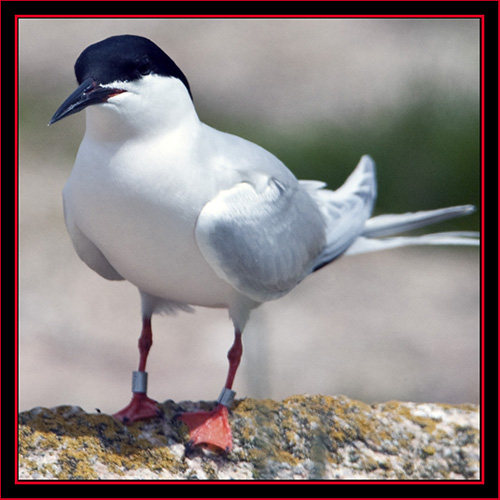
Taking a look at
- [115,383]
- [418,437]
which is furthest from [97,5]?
[115,383]

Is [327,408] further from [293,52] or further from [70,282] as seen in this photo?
[293,52]

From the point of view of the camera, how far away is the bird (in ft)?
10.9

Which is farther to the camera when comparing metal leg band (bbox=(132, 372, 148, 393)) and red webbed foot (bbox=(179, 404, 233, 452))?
metal leg band (bbox=(132, 372, 148, 393))

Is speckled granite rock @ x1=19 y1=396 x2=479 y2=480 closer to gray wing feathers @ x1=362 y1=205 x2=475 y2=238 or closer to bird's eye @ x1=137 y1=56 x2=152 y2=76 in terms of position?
gray wing feathers @ x1=362 y1=205 x2=475 y2=238

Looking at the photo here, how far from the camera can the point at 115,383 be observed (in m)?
6.89

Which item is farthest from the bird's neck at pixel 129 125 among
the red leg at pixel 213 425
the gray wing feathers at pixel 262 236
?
the red leg at pixel 213 425

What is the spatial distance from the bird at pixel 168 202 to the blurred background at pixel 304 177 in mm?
487

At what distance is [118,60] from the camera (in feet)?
10.7

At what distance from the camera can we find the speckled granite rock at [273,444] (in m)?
3.38

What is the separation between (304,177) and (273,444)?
216 inches

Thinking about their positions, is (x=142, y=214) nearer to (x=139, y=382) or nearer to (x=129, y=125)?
(x=129, y=125)

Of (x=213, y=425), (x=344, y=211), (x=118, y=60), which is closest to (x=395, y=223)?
(x=344, y=211)

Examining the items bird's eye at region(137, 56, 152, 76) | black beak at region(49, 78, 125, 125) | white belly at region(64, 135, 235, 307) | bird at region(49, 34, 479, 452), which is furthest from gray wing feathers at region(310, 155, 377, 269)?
black beak at region(49, 78, 125, 125)

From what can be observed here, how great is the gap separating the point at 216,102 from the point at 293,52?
4.96 feet
